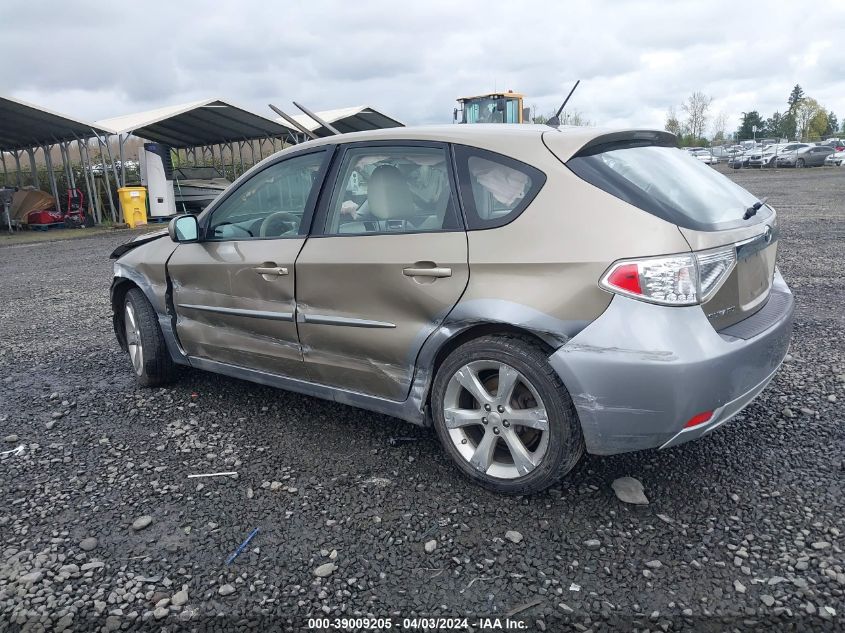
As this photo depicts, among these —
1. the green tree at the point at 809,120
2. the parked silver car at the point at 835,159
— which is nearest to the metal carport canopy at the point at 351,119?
the parked silver car at the point at 835,159

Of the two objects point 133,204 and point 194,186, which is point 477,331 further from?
point 194,186

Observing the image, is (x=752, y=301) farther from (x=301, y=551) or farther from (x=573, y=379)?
(x=301, y=551)

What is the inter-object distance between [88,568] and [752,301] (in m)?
2.99


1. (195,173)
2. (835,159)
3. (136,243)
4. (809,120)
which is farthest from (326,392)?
(809,120)

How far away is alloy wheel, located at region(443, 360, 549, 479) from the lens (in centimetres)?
291

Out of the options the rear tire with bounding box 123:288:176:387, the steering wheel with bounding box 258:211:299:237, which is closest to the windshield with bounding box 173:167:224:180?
the rear tire with bounding box 123:288:176:387

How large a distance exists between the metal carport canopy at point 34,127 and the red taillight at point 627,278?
744 inches

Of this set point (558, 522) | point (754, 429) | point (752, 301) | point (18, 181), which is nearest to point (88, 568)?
point (558, 522)

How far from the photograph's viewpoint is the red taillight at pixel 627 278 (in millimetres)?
2609

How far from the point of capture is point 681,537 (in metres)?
2.71

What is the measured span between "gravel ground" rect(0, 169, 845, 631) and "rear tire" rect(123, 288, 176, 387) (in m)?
0.21

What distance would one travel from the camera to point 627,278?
262cm

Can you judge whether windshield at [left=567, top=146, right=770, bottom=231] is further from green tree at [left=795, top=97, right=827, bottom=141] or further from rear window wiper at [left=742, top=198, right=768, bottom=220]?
green tree at [left=795, top=97, right=827, bottom=141]

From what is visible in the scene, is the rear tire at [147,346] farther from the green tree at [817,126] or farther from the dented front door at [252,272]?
the green tree at [817,126]
